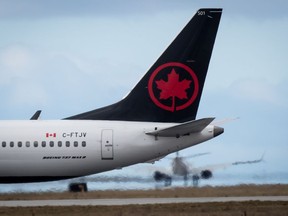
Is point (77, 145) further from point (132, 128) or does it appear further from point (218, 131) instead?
point (218, 131)

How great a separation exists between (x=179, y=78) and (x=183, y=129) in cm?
300

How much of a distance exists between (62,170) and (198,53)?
30.6 ft

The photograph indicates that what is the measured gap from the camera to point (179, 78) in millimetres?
40562

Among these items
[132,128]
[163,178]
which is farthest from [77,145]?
[163,178]

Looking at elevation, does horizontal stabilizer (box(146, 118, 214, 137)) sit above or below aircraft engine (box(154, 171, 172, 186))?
above

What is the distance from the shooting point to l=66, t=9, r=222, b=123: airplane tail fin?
40562 mm

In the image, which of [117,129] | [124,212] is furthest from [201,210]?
[117,129]

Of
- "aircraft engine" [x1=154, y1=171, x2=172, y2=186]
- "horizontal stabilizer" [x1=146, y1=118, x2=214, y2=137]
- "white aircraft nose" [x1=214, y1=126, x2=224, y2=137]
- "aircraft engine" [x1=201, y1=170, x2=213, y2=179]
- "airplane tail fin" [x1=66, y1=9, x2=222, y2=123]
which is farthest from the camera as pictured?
"aircraft engine" [x1=201, y1=170, x2=213, y2=179]

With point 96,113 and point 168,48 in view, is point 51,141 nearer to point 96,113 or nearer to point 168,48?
point 96,113

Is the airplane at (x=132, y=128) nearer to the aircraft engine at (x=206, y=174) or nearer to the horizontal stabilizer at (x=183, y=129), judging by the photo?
the horizontal stabilizer at (x=183, y=129)

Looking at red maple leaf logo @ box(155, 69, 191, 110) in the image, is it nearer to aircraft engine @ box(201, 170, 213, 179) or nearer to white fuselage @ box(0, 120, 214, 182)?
white fuselage @ box(0, 120, 214, 182)

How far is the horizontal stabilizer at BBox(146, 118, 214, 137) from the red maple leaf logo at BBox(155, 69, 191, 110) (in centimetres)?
177

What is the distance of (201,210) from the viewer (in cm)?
3177

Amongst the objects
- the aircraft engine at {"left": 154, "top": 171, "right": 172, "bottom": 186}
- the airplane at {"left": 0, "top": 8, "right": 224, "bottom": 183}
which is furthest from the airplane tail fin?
the aircraft engine at {"left": 154, "top": 171, "right": 172, "bottom": 186}
